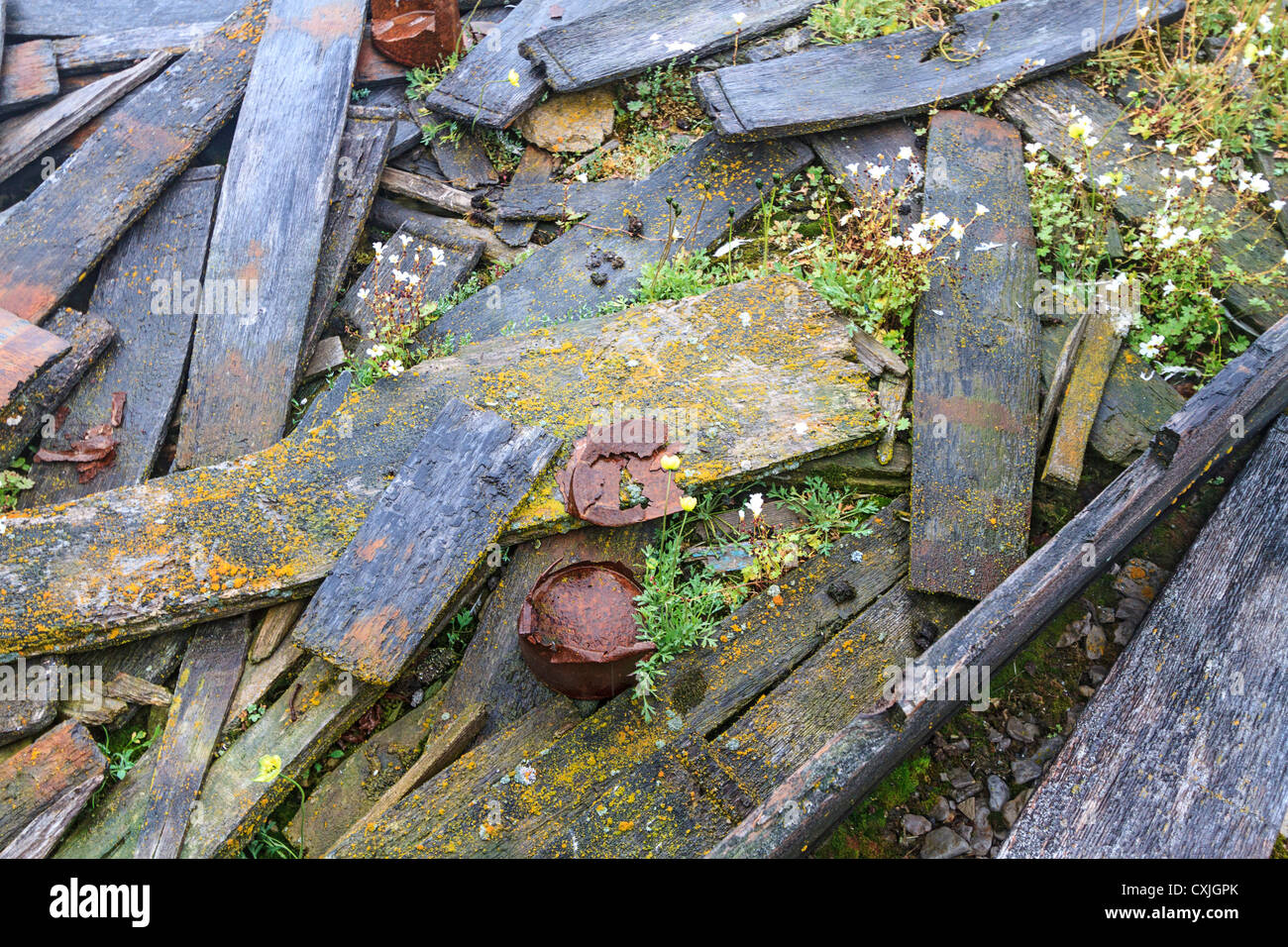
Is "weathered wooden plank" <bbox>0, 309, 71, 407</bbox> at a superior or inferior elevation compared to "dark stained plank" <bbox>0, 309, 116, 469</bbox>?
superior

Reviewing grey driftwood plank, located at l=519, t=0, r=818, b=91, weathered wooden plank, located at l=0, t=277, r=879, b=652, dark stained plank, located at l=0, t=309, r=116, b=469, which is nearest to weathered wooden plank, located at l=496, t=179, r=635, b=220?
grey driftwood plank, located at l=519, t=0, r=818, b=91

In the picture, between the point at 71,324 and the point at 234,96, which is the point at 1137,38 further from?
the point at 71,324

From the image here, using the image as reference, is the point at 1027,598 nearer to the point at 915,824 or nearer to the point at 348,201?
the point at 915,824

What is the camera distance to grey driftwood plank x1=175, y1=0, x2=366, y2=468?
400 cm

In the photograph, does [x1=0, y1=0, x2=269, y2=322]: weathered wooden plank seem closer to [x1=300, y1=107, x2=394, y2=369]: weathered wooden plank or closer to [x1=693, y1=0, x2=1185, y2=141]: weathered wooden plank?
[x1=300, y1=107, x2=394, y2=369]: weathered wooden plank

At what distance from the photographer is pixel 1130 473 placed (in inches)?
120

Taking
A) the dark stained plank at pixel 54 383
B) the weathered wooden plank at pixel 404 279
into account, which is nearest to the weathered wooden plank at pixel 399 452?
the weathered wooden plank at pixel 404 279

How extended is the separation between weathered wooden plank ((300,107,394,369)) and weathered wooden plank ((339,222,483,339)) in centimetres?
14

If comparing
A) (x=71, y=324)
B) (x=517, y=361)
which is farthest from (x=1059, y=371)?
(x=71, y=324)

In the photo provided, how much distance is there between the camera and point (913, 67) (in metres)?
4.92

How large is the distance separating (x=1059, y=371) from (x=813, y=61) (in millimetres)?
2407

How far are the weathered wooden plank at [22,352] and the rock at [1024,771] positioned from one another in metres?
4.54

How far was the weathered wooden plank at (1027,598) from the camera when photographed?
2.44 meters

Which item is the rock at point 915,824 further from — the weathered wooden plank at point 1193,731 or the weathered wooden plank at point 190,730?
the weathered wooden plank at point 190,730
